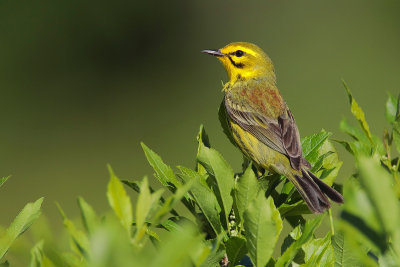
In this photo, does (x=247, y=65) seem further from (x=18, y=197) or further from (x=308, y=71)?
(x=308, y=71)

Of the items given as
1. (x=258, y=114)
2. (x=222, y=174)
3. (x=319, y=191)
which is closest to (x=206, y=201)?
(x=222, y=174)

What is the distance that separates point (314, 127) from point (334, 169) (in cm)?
793

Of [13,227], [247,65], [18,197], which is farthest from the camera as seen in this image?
[18,197]

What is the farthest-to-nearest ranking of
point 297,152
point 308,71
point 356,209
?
point 308,71 → point 297,152 → point 356,209

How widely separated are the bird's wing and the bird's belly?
0.09 ft

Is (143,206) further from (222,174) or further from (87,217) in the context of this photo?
(222,174)

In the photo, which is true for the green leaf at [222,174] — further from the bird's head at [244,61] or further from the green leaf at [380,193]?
the bird's head at [244,61]

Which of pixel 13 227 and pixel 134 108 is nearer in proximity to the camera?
pixel 13 227

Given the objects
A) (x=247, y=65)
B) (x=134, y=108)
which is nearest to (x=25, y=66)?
(x=134, y=108)

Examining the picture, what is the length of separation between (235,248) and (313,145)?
727mm

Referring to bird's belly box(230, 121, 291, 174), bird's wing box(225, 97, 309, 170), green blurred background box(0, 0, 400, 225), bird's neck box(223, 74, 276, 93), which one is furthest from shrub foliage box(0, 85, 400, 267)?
green blurred background box(0, 0, 400, 225)

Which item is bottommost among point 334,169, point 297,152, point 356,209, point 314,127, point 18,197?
point 314,127

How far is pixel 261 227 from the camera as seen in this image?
42.9 inches

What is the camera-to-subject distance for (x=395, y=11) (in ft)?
37.5
